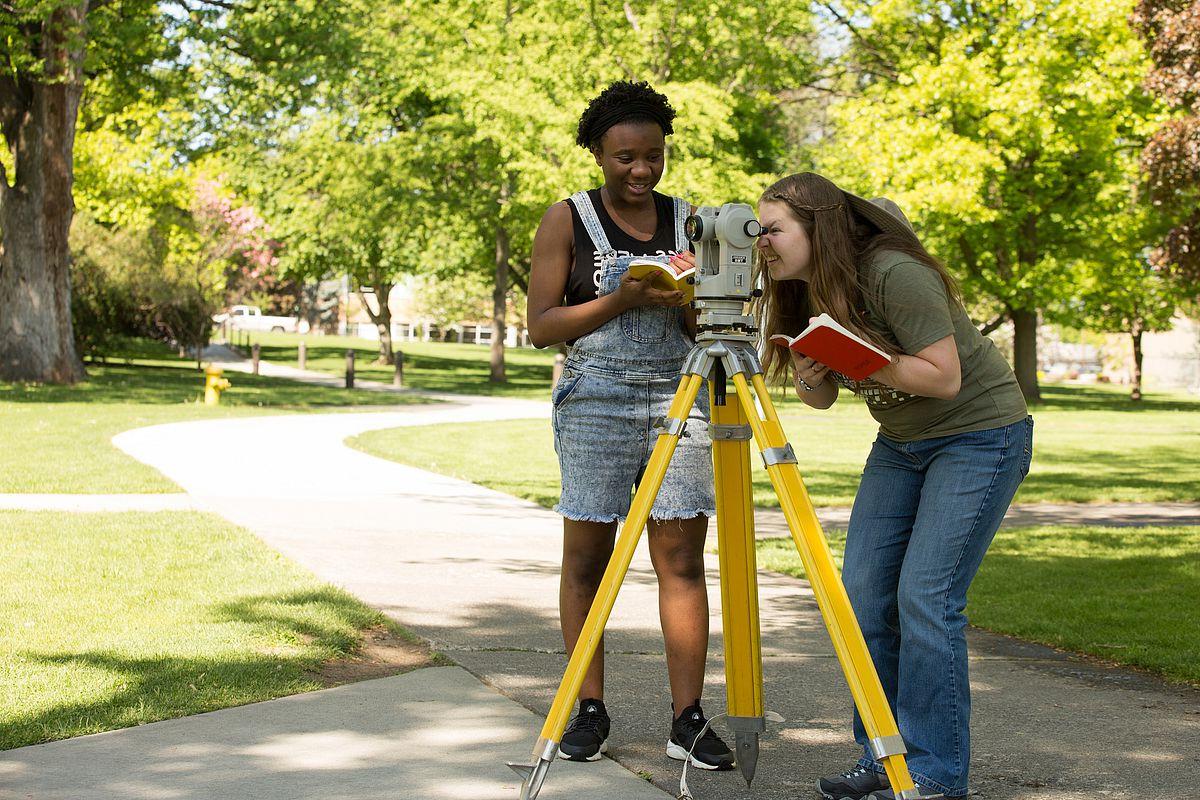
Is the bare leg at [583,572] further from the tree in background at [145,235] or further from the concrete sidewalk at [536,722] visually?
the tree in background at [145,235]

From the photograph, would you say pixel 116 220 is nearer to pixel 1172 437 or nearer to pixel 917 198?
pixel 917 198

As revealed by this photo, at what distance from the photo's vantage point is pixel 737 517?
11.7ft

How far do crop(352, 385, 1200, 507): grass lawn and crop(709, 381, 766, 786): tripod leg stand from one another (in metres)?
7.11

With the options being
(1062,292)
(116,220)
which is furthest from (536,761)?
(116,220)

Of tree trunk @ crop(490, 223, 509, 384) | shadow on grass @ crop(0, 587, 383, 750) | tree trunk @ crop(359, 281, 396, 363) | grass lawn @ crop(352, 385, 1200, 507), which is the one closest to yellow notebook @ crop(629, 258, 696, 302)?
shadow on grass @ crop(0, 587, 383, 750)

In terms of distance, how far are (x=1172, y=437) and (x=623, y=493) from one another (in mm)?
19748

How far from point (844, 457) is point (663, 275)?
13.1m

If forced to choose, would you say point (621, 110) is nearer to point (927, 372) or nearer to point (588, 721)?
point (927, 372)

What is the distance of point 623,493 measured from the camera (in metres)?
3.99

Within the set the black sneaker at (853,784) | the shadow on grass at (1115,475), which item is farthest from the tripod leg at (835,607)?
the shadow on grass at (1115,475)

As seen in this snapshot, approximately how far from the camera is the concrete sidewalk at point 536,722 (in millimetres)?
3672

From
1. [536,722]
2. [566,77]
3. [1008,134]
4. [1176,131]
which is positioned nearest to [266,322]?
[566,77]

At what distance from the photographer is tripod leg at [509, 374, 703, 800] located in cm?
321

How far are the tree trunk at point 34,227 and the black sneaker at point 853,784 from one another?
22.9 m
